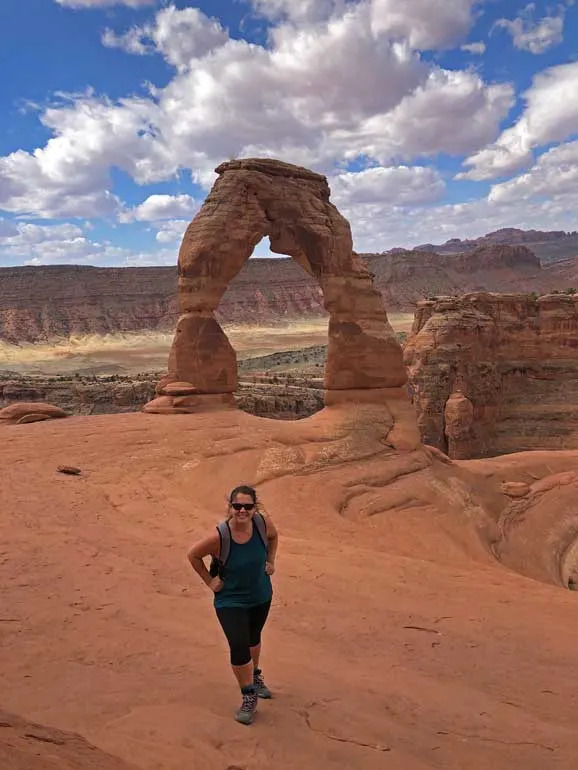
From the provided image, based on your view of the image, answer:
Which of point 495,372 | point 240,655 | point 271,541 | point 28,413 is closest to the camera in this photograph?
point 240,655

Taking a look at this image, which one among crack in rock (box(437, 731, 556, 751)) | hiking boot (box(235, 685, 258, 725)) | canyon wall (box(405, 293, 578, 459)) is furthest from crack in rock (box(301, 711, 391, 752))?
canyon wall (box(405, 293, 578, 459))

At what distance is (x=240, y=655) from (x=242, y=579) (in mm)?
527

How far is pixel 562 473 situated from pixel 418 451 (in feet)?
16.3

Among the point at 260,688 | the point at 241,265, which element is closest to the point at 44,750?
the point at 260,688

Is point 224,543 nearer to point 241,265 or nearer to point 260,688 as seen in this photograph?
point 260,688

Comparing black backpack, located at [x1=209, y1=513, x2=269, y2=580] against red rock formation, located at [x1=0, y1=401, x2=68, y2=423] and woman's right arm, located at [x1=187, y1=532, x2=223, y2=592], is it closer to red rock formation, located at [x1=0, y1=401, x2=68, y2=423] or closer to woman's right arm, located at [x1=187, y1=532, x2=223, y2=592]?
woman's right arm, located at [x1=187, y1=532, x2=223, y2=592]

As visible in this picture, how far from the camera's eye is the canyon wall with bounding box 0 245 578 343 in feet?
336

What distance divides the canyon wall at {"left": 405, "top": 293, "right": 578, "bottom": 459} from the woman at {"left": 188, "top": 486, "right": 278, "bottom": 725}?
89.2ft

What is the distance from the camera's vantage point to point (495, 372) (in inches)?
1346

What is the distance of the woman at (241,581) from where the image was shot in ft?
14.3

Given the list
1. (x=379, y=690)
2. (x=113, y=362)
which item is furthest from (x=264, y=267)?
(x=379, y=690)

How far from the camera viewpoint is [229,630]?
4391 millimetres

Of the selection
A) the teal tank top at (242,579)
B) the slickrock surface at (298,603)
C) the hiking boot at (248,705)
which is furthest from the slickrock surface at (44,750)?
the teal tank top at (242,579)

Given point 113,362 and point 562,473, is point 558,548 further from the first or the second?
point 113,362
